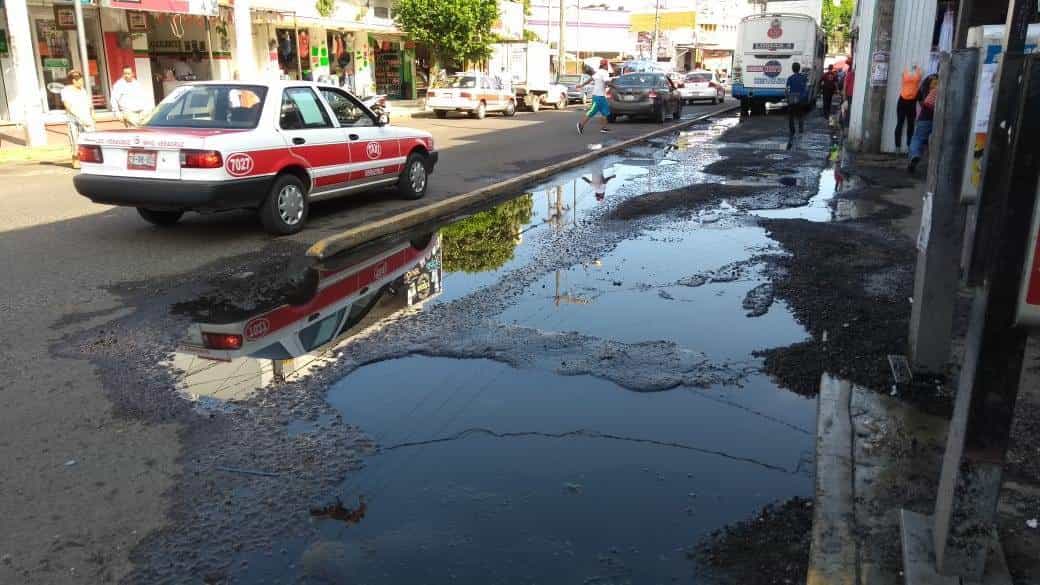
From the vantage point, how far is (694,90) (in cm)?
4041

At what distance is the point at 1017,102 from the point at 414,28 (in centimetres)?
3311

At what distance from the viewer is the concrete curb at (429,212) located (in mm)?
8594

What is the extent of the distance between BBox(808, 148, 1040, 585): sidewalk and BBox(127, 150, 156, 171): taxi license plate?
6.81 meters

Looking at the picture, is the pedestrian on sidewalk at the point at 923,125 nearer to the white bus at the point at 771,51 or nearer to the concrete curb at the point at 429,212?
the concrete curb at the point at 429,212

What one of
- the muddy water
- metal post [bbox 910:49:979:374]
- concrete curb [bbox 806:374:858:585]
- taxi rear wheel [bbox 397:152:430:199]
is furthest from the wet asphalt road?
metal post [bbox 910:49:979:374]

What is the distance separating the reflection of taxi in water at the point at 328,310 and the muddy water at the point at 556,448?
0.40 m

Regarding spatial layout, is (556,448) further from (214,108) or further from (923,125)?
(923,125)

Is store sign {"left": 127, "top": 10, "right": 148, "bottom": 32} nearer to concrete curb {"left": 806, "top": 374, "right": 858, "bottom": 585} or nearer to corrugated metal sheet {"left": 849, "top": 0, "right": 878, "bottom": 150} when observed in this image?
corrugated metal sheet {"left": 849, "top": 0, "right": 878, "bottom": 150}

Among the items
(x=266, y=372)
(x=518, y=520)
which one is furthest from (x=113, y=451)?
(x=518, y=520)

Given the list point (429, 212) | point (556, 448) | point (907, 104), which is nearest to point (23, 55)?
point (429, 212)

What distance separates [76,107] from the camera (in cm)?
1512

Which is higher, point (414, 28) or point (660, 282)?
point (414, 28)

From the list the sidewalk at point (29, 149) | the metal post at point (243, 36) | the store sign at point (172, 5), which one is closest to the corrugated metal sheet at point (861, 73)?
the sidewalk at point (29, 149)

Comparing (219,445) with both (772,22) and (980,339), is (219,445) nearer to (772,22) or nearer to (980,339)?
(980,339)
